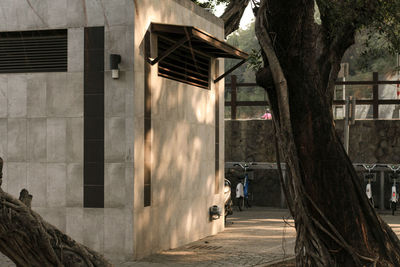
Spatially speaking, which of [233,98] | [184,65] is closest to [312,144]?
[184,65]

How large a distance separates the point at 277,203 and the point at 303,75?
1227 cm

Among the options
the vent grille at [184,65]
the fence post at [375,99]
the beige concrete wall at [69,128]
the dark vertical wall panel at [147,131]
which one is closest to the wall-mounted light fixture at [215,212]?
the vent grille at [184,65]

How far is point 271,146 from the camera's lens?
21188mm

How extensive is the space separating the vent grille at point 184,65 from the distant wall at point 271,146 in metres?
6.59

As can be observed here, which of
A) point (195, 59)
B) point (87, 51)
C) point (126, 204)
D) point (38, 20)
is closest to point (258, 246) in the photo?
point (126, 204)

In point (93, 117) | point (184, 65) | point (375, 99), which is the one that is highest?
point (184, 65)

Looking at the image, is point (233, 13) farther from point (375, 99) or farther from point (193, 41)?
point (193, 41)

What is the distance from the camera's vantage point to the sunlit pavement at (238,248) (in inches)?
416

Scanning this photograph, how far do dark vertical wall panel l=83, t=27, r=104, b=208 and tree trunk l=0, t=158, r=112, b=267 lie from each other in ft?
22.4

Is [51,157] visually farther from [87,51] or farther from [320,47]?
[320,47]

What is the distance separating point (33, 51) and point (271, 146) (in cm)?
1125

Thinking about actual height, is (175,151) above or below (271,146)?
above

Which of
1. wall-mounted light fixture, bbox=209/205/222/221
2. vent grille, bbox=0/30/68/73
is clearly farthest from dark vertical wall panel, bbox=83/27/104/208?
wall-mounted light fixture, bbox=209/205/222/221

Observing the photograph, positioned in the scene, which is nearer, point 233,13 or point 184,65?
point 184,65
